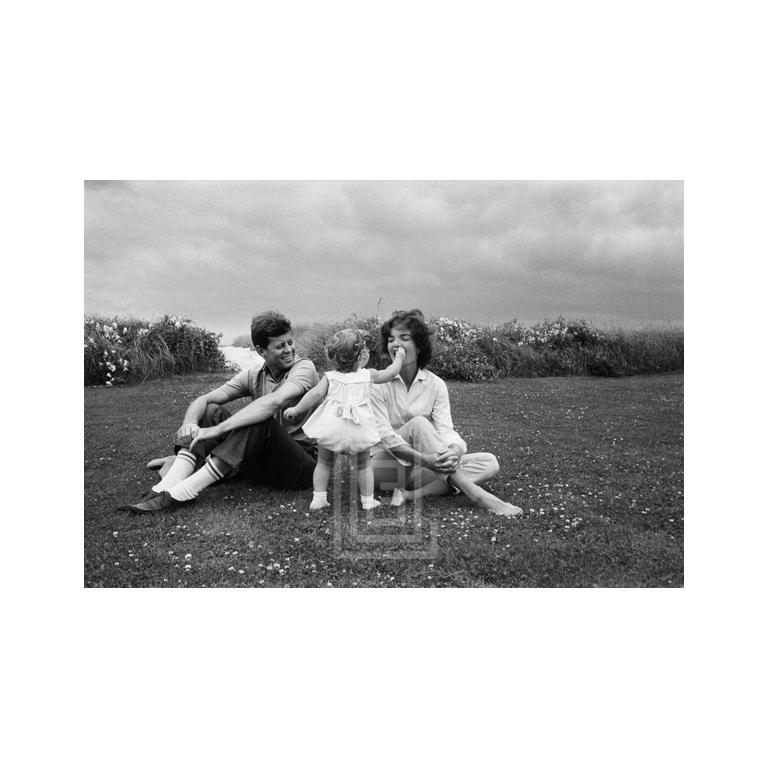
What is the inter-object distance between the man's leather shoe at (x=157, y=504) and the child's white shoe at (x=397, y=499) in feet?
5.30

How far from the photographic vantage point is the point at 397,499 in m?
4.60

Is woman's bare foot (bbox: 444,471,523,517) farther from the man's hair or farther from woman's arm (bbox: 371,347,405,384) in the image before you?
the man's hair

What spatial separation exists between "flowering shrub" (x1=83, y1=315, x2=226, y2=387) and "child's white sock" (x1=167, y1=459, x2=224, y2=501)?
42.4 inches

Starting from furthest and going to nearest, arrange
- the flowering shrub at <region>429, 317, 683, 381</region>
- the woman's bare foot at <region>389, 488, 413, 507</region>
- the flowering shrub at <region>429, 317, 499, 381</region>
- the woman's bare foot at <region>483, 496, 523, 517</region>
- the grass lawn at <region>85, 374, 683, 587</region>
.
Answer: the flowering shrub at <region>429, 317, 499, 381</region> < the flowering shrub at <region>429, 317, 683, 381</region> < the woman's bare foot at <region>389, 488, 413, 507</region> < the woman's bare foot at <region>483, 496, 523, 517</region> < the grass lawn at <region>85, 374, 683, 587</region>

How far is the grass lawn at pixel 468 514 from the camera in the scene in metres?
4.14

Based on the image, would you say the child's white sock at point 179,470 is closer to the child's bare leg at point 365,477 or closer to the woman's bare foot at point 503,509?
the child's bare leg at point 365,477

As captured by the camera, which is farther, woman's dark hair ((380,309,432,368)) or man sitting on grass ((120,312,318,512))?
woman's dark hair ((380,309,432,368))

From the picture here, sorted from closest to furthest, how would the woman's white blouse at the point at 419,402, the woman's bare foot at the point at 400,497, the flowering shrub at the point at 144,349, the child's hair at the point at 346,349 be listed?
1. the child's hair at the point at 346,349
2. the woman's bare foot at the point at 400,497
3. the woman's white blouse at the point at 419,402
4. the flowering shrub at the point at 144,349

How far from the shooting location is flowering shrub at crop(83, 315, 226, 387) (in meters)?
4.95

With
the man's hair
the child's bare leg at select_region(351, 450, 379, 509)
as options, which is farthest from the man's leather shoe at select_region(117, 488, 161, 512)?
the child's bare leg at select_region(351, 450, 379, 509)

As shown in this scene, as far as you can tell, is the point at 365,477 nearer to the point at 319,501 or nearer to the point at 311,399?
the point at 319,501

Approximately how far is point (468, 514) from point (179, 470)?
228 centimetres

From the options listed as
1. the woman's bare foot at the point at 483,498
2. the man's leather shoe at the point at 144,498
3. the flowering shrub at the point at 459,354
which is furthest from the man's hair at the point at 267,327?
the woman's bare foot at the point at 483,498

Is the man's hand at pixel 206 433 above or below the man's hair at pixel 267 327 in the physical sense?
below
